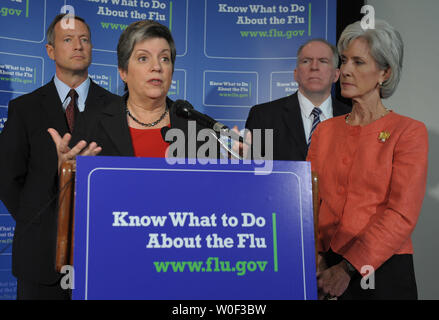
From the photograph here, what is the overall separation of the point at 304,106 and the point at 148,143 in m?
1.77

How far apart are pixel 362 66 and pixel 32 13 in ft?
7.96

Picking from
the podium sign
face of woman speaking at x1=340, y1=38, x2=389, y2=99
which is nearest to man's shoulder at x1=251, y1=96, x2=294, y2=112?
face of woman speaking at x1=340, y1=38, x2=389, y2=99

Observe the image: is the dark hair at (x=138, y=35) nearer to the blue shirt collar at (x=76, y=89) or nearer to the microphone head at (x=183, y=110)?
the microphone head at (x=183, y=110)

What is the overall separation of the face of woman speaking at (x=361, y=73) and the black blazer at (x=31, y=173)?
170 cm

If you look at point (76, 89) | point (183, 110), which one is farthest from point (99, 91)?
point (183, 110)

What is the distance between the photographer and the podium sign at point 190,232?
4.22ft

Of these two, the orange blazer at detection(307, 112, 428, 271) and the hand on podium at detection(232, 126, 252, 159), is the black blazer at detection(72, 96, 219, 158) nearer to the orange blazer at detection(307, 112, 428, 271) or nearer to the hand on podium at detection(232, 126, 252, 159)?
the hand on podium at detection(232, 126, 252, 159)

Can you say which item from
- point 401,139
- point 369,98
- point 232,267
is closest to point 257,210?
point 232,267

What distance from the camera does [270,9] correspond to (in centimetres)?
396

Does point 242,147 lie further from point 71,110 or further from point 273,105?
point 273,105

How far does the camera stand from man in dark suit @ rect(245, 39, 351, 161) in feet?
11.5

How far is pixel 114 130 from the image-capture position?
2.16m

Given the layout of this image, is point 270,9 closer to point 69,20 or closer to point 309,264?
point 69,20

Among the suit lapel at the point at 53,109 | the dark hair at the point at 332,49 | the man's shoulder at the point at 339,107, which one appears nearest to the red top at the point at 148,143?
the suit lapel at the point at 53,109
